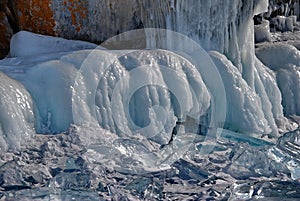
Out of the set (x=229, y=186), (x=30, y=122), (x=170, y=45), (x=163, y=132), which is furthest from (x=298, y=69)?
(x=30, y=122)

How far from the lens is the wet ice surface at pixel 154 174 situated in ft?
11.7

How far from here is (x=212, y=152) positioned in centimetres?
425

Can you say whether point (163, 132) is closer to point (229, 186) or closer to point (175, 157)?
point (175, 157)

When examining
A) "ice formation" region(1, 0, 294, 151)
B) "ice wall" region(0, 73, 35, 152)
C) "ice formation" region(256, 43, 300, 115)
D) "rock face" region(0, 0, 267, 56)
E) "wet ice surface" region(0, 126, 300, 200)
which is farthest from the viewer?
"ice formation" region(256, 43, 300, 115)

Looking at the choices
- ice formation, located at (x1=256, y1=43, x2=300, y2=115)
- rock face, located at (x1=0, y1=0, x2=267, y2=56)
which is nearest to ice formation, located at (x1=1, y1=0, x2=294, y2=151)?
rock face, located at (x1=0, y1=0, x2=267, y2=56)

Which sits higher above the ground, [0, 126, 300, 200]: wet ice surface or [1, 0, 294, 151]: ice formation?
[1, 0, 294, 151]: ice formation

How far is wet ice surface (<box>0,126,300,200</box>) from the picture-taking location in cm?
358

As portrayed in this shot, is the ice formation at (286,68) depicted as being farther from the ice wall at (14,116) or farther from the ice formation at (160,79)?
the ice wall at (14,116)

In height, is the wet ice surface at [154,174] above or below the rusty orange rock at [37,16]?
below

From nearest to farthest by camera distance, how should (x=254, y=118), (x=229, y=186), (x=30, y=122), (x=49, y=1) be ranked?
(x=229, y=186)
(x=30, y=122)
(x=254, y=118)
(x=49, y=1)

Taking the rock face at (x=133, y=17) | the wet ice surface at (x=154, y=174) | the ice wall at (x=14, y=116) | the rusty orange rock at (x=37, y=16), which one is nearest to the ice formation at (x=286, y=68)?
the rock face at (x=133, y=17)

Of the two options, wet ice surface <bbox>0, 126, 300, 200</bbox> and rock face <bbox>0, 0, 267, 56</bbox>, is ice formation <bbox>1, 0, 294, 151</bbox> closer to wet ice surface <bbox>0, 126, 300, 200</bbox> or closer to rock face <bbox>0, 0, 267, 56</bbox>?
rock face <bbox>0, 0, 267, 56</bbox>

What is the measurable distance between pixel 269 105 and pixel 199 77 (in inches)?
25.2

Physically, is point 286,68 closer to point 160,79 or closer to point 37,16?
point 160,79
